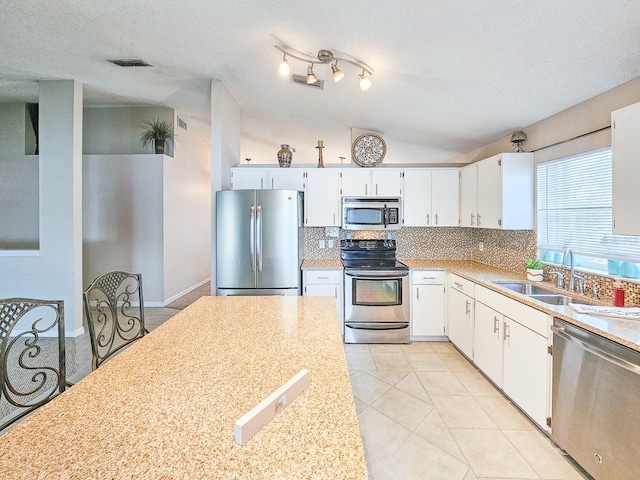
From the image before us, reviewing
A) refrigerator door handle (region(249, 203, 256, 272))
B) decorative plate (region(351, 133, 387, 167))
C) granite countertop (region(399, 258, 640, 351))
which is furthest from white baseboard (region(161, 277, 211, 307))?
granite countertop (region(399, 258, 640, 351))

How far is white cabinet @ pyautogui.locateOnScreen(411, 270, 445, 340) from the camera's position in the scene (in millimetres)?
3527

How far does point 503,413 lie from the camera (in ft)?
7.34

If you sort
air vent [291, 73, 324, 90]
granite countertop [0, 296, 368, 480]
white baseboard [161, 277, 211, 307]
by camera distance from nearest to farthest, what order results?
granite countertop [0, 296, 368, 480] < air vent [291, 73, 324, 90] < white baseboard [161, 277, 211, 307]

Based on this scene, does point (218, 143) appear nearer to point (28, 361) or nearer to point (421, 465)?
point (28, 361)

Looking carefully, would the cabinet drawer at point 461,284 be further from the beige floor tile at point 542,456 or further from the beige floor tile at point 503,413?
the beige floor tile at point 542,456

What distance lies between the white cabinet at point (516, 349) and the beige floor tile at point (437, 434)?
0.62m

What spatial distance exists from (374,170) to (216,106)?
2.02 meters

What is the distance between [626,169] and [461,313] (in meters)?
1.94

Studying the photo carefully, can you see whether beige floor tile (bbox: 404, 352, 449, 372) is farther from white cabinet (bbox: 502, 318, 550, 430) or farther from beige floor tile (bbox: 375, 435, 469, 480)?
beige floor tile (bbox: 375, 435, 469, 480)

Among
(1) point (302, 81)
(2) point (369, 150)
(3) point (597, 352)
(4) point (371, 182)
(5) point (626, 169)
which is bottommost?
(3) point (597, 352)

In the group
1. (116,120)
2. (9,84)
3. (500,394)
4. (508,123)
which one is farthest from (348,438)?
(116,120)

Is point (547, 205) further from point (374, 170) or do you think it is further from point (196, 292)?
point (196, 292)

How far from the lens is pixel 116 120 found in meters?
4.84

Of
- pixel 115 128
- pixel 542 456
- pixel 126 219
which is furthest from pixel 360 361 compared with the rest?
pixel 115 128
